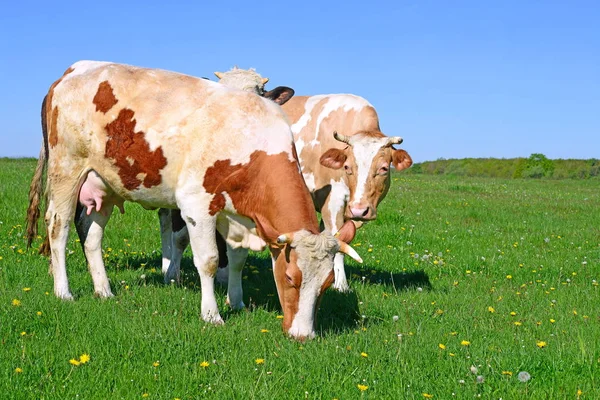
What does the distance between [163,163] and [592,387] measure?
15.5ft

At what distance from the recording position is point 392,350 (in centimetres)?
605

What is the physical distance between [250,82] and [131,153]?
360cm

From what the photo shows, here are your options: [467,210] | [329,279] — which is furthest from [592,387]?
[467,210]

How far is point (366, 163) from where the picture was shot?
29.4 ft

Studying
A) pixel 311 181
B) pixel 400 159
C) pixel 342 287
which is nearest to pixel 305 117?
pixel 311 181

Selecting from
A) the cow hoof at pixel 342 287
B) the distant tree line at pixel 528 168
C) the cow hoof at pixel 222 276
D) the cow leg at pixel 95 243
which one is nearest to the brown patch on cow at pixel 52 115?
the cow leg at pixel 95 243

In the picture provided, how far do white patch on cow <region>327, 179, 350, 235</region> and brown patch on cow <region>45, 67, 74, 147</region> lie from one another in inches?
147

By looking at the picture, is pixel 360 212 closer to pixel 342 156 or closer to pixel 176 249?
pixel 342 156

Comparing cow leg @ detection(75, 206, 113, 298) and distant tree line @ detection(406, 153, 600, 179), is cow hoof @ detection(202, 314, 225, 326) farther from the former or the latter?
distant tree line @ detection(406, 153, 600, 179)

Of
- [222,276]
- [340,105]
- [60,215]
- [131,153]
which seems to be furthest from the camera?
[340,105]

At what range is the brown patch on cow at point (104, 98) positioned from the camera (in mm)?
7805

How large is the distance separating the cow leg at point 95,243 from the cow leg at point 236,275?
56.1 inches

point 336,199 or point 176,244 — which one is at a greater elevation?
point 336,199

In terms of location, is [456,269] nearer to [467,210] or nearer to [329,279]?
[329,279]
